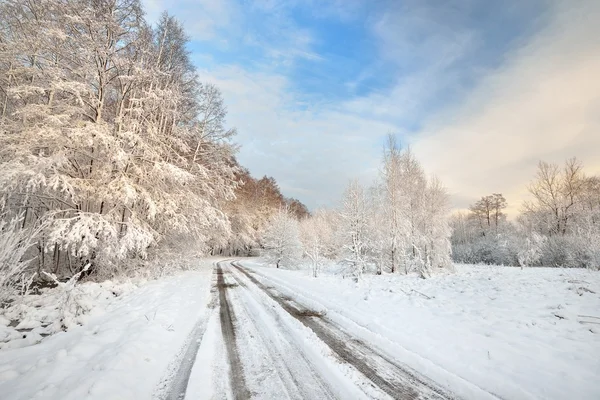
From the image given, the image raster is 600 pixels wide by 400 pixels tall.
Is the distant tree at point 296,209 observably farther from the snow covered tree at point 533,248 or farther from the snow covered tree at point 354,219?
the snow covered tree at point 533,248

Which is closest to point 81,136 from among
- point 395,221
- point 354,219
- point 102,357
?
point 102,357

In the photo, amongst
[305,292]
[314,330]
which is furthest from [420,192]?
[314,330]

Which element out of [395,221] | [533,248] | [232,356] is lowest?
[232,356]

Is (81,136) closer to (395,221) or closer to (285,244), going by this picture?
(395,221)

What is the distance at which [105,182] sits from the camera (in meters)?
9.62

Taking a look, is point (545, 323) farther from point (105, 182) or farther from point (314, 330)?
point (105, 182)

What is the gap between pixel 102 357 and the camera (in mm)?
3680

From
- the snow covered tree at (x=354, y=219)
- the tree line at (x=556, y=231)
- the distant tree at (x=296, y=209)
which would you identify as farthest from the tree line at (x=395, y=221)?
the distant tree at (x=296, y=209)

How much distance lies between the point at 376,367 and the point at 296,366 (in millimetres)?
1158

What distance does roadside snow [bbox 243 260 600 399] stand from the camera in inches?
132

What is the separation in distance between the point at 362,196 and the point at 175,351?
15154 millimetres

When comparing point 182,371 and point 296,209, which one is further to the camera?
point 296,209

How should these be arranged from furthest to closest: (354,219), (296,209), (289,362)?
(296,209)
(354,219)
(289,362)

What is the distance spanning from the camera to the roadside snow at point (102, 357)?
2873mm
